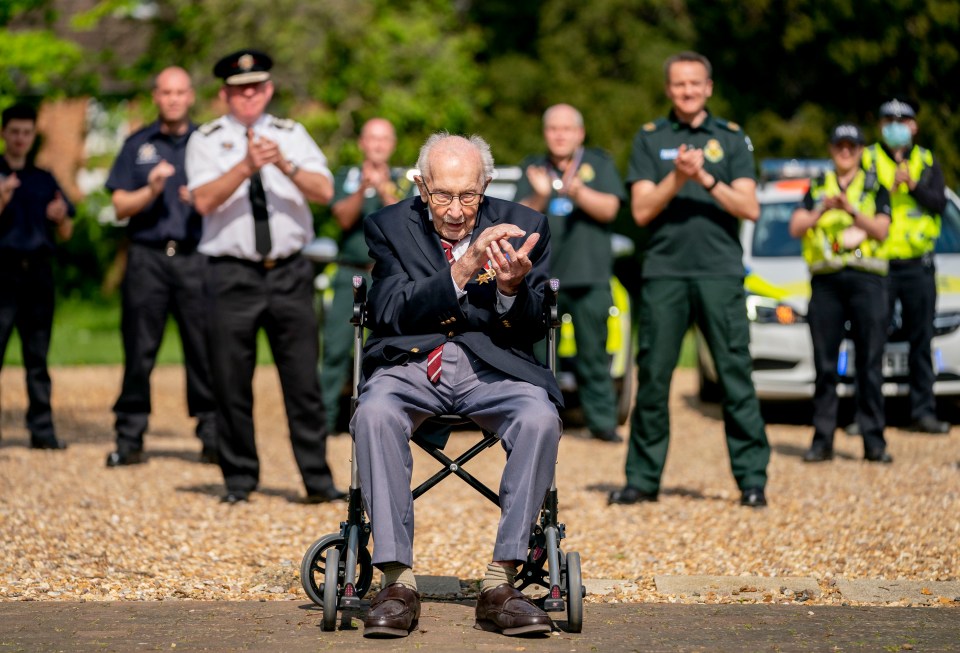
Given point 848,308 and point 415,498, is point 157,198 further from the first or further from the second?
point 415,498

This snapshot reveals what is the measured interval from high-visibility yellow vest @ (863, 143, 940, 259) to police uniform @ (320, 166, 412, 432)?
3.37 meters

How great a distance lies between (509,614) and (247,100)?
4.06 m

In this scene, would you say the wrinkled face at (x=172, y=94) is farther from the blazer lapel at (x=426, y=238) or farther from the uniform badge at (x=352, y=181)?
the blazer lapel at (x=426, y=238)

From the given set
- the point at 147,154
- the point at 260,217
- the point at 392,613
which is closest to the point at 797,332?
the point at 147,154

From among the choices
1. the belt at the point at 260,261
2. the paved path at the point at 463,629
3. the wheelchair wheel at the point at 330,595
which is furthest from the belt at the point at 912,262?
the wheelchair wheel at the point at 330,595

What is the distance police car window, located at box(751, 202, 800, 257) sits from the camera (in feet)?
43.8

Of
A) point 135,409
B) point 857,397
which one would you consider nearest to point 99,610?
point 135,409

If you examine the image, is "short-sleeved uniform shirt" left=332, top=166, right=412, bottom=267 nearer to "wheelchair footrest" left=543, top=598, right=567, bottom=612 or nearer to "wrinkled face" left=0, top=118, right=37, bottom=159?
"wrinkled face" left=0, top=118, right=37, bottom=159

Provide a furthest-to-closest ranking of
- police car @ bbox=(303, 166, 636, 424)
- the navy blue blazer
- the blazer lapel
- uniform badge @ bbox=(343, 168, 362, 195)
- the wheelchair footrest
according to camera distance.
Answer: police car @ bbox=(303, 166, 636, 424) < uniform badge @ bbox=(343, 168, 362, 195) < the blazer lapel < the navy blue blazer < the wheelchair footrest

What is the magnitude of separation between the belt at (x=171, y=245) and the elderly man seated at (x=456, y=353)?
433cm

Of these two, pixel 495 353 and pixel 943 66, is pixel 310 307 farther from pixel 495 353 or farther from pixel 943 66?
pixel 943 66

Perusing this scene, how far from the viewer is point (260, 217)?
27.8 feet

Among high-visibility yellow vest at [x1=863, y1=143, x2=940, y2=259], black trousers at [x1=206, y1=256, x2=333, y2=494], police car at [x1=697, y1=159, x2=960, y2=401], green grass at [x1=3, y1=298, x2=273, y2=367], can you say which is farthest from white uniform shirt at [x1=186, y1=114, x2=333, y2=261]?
green grass at [x1=3, y1=298, x2=273, y2=367]

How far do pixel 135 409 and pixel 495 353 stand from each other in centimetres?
497
